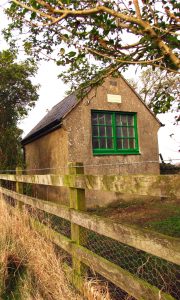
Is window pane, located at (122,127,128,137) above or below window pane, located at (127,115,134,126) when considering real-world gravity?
below

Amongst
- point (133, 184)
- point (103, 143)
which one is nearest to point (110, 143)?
point (103, 143)

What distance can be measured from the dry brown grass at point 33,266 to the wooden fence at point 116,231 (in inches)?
7.2

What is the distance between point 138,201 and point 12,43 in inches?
331

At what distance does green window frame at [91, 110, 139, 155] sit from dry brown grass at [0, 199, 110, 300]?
Result: 698 centimetres

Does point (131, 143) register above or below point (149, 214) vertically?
above

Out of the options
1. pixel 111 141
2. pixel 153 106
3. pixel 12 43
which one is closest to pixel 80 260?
pixel 153 106

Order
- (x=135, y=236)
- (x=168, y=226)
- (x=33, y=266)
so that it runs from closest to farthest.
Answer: (x=135, y=236), (x=33, y=266), (x=168, y=226)

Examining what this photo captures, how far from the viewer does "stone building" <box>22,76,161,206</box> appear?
11023 mm

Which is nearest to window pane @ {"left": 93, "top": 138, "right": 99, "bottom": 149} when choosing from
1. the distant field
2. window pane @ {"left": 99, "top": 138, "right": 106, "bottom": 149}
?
window pane @ {"left": 99, "top": 138, "right": 106, "bottom": 149}

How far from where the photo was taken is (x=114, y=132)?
12000mm

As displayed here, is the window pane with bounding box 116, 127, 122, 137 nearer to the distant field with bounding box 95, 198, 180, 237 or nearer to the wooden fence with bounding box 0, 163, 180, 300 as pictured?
the distant field with bounding box 95, 198, 180, 237

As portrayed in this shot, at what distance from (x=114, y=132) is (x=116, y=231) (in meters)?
9.61

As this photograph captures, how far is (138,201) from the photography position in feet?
40.2

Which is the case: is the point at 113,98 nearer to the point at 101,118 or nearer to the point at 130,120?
the point at 101,118
